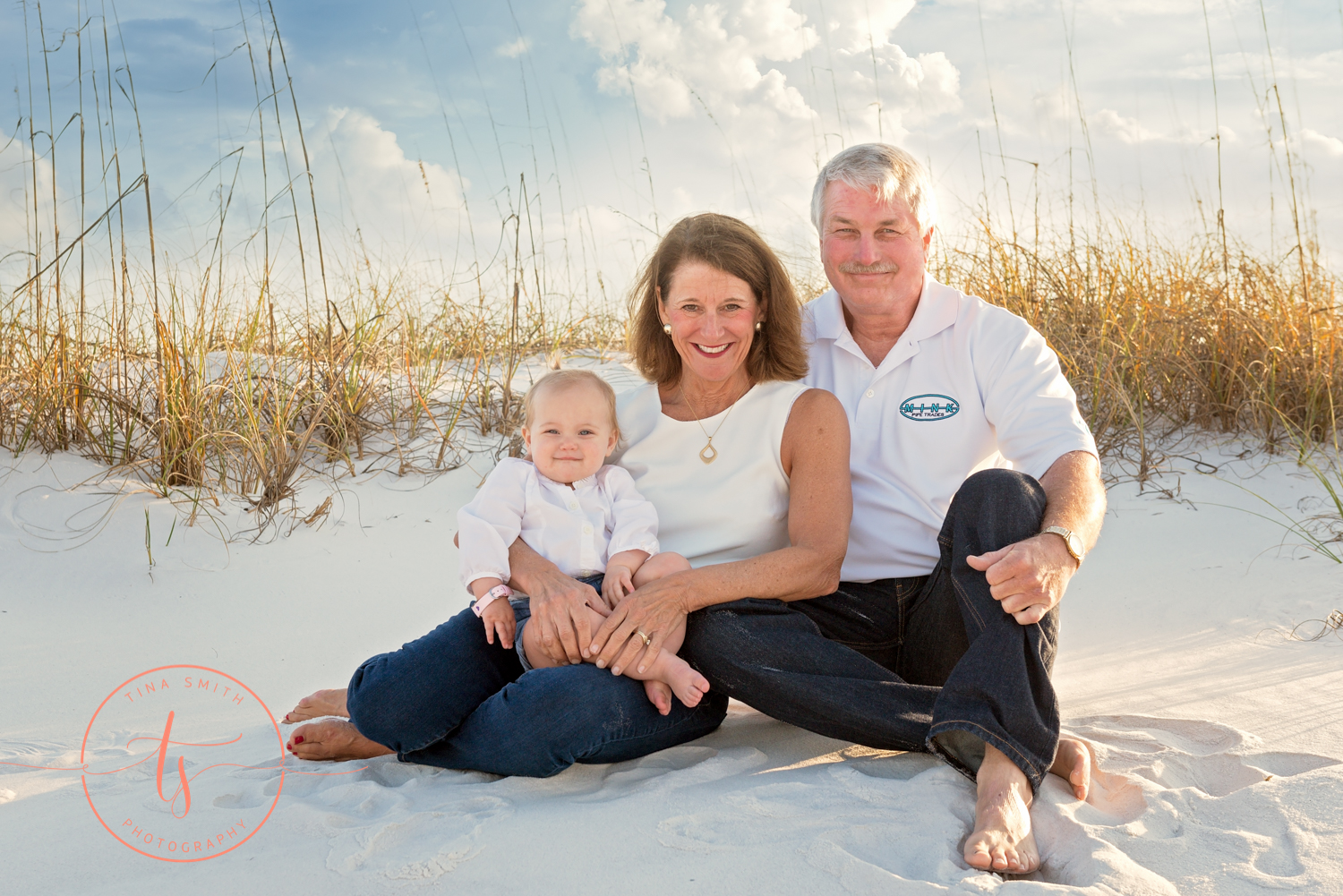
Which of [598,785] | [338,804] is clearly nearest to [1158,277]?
[598,785]

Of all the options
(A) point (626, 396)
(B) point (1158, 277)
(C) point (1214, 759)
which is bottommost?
(C) point (1214, 759)

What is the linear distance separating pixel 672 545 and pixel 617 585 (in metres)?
0.24

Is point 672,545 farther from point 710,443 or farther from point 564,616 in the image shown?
point 564,616

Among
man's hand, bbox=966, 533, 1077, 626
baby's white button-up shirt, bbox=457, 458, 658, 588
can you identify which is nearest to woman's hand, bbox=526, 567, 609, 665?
baby's white button-up shirt, bbox=457, 458, 658, 588

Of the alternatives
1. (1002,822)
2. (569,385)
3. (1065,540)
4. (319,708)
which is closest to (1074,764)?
(1002,822)

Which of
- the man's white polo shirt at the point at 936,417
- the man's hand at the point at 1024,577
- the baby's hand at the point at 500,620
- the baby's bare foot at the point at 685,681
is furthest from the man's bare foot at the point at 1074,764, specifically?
the baby's hand at the point at 500,620

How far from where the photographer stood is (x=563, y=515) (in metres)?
2.32

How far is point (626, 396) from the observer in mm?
2566

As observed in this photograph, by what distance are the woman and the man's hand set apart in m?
0.39

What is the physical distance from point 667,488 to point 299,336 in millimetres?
3122

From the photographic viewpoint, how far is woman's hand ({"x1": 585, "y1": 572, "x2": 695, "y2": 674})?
206 cm

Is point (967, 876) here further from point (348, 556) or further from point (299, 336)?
point (299, 336)

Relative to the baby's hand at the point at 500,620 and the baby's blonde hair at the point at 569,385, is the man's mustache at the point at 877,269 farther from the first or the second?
the baby's hand at the point at 500,620

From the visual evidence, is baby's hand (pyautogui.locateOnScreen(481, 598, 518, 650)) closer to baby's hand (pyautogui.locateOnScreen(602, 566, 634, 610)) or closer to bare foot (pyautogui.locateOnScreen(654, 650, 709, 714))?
baby's hand (pyautogui.locateOnScreen(602, 566, 634, 610))
